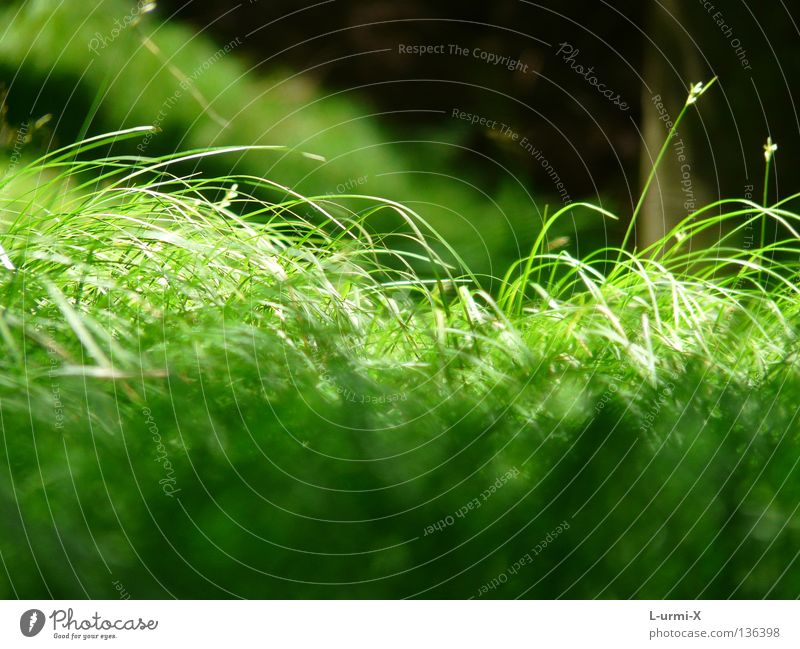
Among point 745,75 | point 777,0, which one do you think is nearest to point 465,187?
point 745,75

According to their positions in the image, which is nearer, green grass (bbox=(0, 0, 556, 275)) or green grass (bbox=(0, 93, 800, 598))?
green grass (bbox=(0, 93, 800, 598))

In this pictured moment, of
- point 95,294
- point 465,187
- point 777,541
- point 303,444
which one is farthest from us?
point 465,187

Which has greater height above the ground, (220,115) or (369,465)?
(220,115)

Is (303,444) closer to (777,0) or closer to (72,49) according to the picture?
(72,49)

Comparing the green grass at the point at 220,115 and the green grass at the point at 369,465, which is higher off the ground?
the green grass at the point at 220,115

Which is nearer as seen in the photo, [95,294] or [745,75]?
[95,294]

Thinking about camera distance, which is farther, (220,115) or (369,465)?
(220,115)

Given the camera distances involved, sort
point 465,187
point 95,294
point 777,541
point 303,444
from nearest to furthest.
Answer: point 303,444, point 777,541, point 95,294, point 465,187

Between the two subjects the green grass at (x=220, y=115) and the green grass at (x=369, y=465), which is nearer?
Answer: the green grass at (x=369, y=465)

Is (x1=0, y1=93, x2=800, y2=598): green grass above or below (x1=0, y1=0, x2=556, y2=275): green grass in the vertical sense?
below

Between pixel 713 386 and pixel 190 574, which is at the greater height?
pixel 713 386
